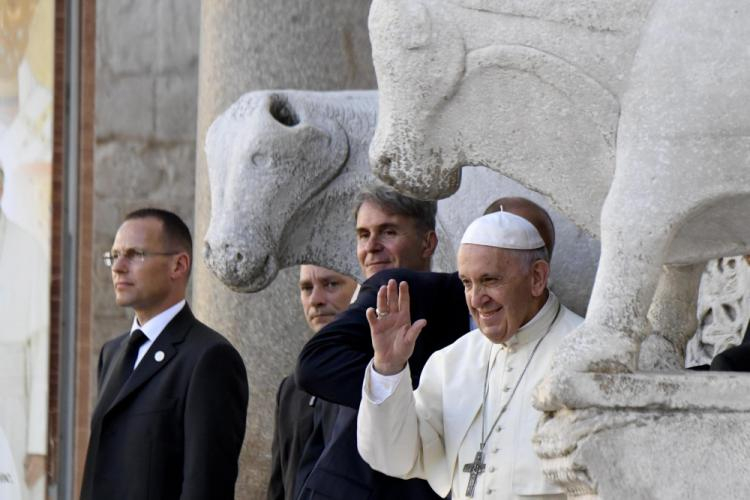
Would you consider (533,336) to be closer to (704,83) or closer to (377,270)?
(377,270)

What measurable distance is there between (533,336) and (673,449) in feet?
2.72

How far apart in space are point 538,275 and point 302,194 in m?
0.87

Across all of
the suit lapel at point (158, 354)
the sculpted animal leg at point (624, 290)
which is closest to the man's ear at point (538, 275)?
the sculpted animal leg at point (624, 290)

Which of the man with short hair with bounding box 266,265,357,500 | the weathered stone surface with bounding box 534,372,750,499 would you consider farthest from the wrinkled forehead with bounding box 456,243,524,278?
the man with short hair with bounding box 266,265,357,500

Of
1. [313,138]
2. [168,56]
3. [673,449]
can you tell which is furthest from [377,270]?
[168,56]

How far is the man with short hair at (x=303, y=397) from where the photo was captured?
4.86 metres

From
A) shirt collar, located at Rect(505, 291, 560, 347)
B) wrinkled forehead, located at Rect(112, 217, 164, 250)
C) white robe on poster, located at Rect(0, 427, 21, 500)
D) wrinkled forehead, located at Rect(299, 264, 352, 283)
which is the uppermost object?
wrinkled forehead, located at Rect(112, 217, 164, 250)

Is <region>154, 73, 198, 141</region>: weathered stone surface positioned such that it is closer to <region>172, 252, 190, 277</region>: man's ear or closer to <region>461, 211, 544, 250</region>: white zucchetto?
<region>172, 252, 190, 277</region>: man's ear

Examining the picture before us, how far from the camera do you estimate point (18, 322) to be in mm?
7980

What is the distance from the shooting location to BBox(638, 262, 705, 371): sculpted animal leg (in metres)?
3.48

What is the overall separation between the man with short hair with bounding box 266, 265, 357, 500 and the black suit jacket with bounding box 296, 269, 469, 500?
556mm

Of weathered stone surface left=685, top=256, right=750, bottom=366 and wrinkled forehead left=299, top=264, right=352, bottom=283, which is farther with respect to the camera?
wrinkled forehead left=299, top=264, right=352, bottom=283

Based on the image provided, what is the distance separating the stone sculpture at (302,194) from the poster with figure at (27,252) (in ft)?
11.0

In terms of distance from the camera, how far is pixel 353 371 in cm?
413
